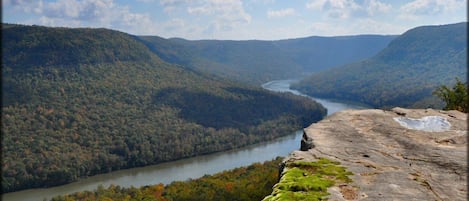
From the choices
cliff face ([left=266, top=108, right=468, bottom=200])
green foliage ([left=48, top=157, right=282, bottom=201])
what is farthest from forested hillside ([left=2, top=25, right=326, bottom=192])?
cliff face ([left=266, top=108, right=468, bottom=200])

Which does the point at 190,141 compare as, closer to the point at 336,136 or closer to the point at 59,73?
the point at 59,73

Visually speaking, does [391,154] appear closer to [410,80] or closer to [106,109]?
[106,109]

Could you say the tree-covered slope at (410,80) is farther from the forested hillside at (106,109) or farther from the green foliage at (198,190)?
the green foliage at (198,190)

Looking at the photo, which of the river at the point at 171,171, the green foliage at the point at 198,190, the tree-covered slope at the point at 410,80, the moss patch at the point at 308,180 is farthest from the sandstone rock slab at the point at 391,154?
the tree-covered slope at the point at 410,80

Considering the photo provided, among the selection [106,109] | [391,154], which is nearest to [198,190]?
[391,154]

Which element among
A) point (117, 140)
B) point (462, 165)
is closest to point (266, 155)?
point (117, 140)

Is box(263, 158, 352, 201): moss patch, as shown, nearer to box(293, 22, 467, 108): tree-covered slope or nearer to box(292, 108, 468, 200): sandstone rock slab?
box(292, 108, 468, 200): sandstone rock slab
